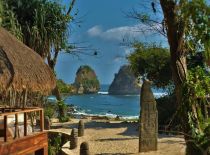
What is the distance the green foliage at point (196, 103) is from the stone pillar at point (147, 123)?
5516 mm

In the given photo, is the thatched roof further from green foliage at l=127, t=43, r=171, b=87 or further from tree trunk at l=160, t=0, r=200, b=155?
green foliage at l=127, t=43, r=171, b=87

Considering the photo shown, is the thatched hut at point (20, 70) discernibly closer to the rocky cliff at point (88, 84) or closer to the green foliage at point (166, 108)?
the green foliage at point (166, 108)

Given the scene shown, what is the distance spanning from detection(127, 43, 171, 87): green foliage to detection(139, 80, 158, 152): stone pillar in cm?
1200

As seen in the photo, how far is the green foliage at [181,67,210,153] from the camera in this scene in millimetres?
9453

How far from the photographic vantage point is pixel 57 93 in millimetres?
29234

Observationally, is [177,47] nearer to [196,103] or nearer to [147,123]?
[196,103]

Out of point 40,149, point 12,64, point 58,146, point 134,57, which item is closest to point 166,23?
point 12,64

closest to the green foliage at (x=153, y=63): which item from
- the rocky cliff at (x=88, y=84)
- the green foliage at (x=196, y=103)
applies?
the green foliage at (x=196, y=103)

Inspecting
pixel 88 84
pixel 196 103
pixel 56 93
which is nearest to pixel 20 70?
pixel 196 103

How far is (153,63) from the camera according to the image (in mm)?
27391

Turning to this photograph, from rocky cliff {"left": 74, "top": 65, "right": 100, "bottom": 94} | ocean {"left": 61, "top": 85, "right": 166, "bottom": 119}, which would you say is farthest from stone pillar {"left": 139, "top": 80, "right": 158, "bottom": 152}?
rocky cliff {"left": 74, "top": 65, "right": 100, "bottom": 94}

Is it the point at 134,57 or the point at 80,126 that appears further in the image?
the point at 134,57

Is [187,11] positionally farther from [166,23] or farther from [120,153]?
[120,153]

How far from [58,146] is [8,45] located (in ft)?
24.0
